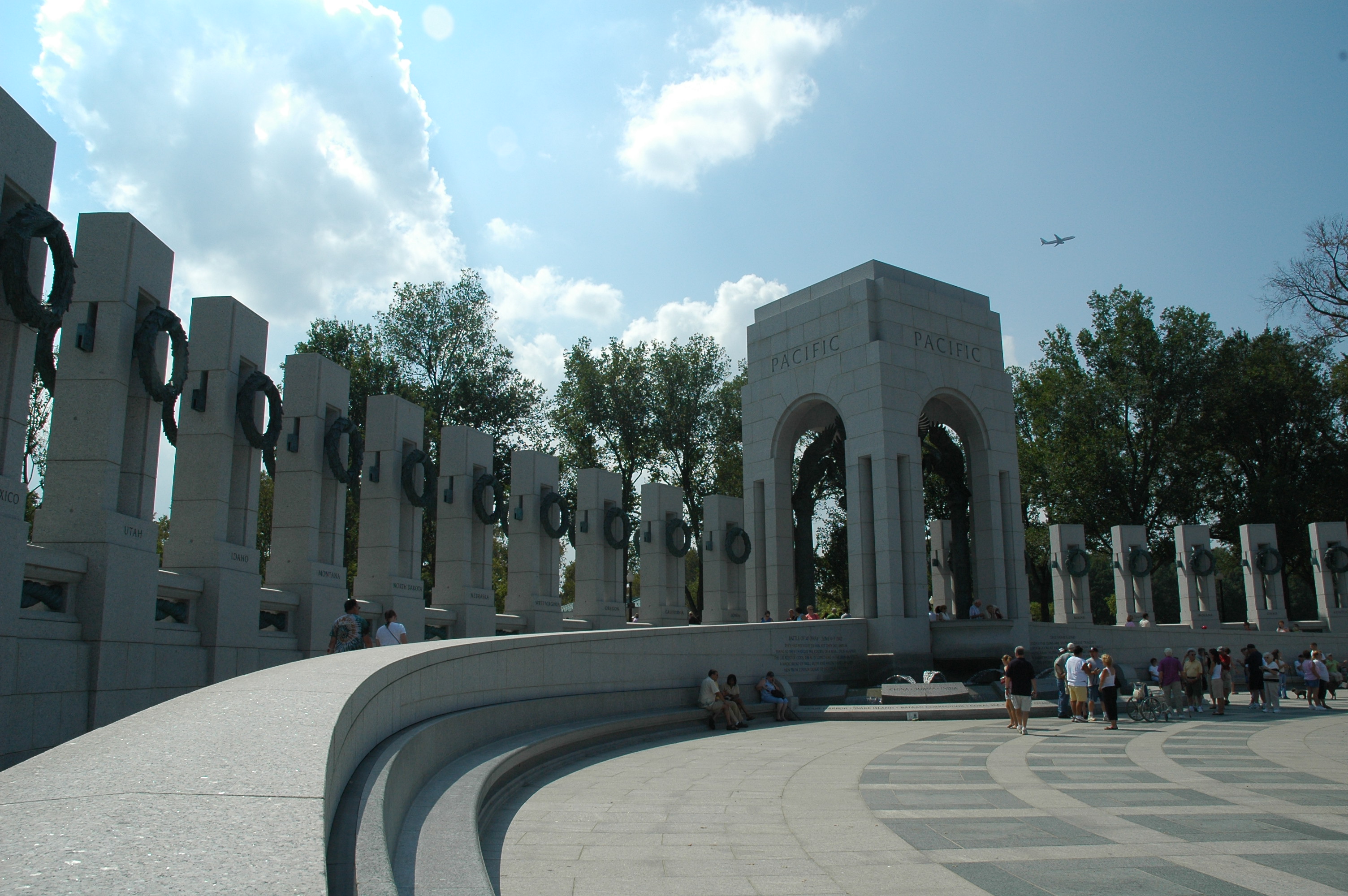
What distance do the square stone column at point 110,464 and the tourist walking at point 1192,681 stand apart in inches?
792

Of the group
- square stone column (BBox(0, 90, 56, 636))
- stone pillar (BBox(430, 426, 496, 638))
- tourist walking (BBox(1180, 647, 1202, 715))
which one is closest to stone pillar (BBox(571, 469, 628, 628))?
stone pillar (BBox(430, 426, 496, 638))

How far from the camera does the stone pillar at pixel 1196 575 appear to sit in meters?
35.2

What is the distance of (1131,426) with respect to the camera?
153 feet

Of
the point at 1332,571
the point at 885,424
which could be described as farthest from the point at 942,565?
the point at 1332,571

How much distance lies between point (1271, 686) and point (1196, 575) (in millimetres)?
15470

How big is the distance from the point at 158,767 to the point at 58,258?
27.5ft

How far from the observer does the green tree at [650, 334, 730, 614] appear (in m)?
46.7

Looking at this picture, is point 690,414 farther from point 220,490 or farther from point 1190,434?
point 220,490

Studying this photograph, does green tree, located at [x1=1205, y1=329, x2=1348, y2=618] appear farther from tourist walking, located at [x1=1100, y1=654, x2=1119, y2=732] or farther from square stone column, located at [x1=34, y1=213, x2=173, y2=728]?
square stone column, located at [x1=34, y1=213, x2=173, y2=728]

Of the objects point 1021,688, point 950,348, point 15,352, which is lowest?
point 1021,688

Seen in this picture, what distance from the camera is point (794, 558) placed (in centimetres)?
2839

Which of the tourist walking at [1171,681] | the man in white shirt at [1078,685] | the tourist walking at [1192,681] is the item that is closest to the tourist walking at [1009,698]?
the man in white shirt at [1078,685]

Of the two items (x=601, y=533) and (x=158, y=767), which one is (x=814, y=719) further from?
(x=158, y=767)

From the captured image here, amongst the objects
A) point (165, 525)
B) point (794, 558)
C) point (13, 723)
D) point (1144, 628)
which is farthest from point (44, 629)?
point (165, 525)
